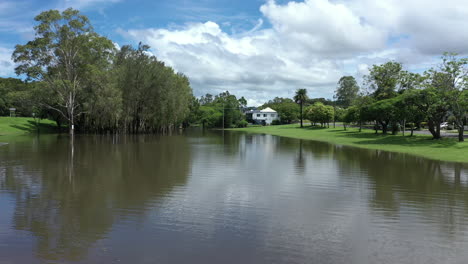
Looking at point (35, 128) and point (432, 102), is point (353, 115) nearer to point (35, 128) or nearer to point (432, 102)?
point (432, 102)

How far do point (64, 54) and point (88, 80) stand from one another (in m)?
4.96

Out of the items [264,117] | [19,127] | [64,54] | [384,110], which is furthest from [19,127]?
[264,117]

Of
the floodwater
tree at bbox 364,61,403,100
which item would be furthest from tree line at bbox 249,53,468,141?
the floodwater

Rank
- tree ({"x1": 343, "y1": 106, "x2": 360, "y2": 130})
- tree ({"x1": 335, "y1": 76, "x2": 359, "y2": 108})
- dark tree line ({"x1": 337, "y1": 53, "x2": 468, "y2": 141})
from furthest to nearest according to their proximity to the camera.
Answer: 1. tree ({"x1": 335, "y1": 76, "x2": 359, "y2": 108})
2. tree ({"x1": 343, "y1": 106, "x2": 360, "y2": 130})
3. dark tree line ({"x1": 337, "y1": 53, "x2": 468, "y2": 141})

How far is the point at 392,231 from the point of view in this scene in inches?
345

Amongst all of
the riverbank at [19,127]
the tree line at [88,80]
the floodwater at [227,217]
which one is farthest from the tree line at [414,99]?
the riverbank at [19,127]

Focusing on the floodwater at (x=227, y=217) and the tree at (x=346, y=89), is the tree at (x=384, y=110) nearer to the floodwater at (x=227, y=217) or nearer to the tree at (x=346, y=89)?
the floodwater at (x=227, y=217)

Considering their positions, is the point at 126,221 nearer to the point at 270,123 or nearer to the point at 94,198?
the point at 94,198

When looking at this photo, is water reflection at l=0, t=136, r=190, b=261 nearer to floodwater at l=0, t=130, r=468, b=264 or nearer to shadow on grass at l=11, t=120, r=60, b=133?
floodwater at l=0, t=130, r=468, b=264

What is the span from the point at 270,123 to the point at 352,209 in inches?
4737

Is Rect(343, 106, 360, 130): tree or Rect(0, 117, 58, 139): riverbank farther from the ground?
Rect(343, 106, 360, 130): tree

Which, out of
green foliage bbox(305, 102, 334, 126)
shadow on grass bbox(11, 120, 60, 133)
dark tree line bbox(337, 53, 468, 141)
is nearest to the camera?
dark tree line bbox(337, 53, 468, 141)

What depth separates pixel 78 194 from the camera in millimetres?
12273

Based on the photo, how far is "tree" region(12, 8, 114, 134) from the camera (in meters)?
48.2
